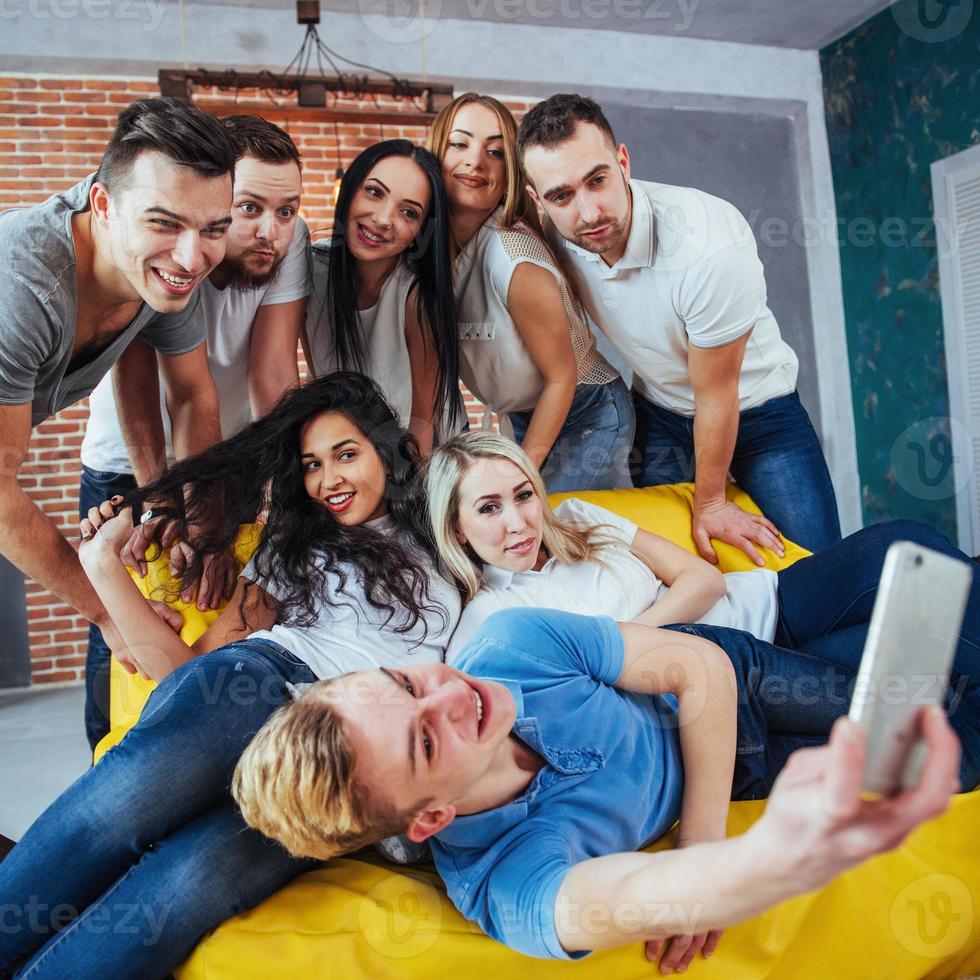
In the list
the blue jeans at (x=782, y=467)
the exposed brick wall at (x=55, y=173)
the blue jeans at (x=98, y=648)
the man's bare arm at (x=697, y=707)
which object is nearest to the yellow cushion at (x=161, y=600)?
the blue jeans at (x=98, y=648)

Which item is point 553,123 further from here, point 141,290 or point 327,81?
point 327,81

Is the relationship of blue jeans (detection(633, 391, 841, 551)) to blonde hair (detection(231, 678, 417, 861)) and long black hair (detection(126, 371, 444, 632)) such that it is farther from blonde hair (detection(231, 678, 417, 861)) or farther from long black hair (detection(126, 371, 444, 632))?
blonde hair (detection(231, 678, 417, 861))

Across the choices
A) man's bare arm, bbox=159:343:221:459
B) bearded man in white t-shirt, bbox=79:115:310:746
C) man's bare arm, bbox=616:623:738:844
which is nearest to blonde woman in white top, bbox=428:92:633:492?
bearded man in white t-shirt, bbox=79:115:310:746

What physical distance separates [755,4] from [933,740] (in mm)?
5094

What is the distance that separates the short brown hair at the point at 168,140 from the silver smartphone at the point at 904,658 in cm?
144

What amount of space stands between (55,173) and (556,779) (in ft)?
14.6

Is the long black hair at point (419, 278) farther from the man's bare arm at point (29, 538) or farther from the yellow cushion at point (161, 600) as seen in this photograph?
the man's bare arm at point (29, 538)

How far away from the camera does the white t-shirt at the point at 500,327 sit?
237 centimetres

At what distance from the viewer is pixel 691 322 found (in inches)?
92.0

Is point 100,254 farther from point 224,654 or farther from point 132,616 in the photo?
point 224,654

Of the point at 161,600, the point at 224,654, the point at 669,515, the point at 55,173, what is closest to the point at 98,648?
the point at 161,600

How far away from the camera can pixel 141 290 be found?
1829 millimetres

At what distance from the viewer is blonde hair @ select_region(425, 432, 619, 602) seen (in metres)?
1.97

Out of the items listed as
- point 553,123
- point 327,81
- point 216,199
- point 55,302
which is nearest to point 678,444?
point 553,123
